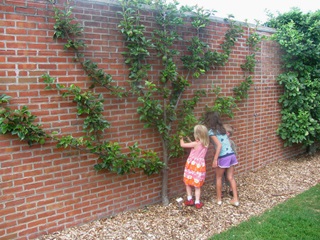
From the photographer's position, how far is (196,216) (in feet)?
13.6

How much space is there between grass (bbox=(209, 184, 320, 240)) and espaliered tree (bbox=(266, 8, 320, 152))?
247 centimetres

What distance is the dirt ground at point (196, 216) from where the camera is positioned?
364 centimetres

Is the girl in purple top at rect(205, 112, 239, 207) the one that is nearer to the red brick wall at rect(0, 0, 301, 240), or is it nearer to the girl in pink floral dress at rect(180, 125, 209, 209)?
the girl in pink floral dress at rect(180, 125, 209, 209)

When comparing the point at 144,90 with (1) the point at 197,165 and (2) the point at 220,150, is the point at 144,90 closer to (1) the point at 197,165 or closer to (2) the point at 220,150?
(1) the point at 197,165

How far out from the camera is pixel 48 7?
10.8ft

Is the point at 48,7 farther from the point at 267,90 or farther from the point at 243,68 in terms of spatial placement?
the point at 267,90

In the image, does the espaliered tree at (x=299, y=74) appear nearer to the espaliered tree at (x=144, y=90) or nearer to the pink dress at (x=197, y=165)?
the espaliered tree at (x=144, y=90)

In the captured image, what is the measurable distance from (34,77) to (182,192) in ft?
9.40

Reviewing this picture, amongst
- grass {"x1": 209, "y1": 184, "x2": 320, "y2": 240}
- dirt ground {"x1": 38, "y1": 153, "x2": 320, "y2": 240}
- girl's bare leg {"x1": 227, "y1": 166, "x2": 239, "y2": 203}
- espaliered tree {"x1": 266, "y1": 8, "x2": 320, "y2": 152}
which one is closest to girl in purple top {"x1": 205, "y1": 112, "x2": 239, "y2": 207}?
girl's bare leg {"x1": 227, "y1": 166, "x2": 239, "y2": 203}

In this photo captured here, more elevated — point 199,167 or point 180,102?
point 180,102

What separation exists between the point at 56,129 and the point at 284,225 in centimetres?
301

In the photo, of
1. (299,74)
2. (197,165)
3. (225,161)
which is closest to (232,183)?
(225,161)

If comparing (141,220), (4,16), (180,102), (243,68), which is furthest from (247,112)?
(4,16)

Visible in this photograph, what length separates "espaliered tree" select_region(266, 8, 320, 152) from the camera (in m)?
6.51
